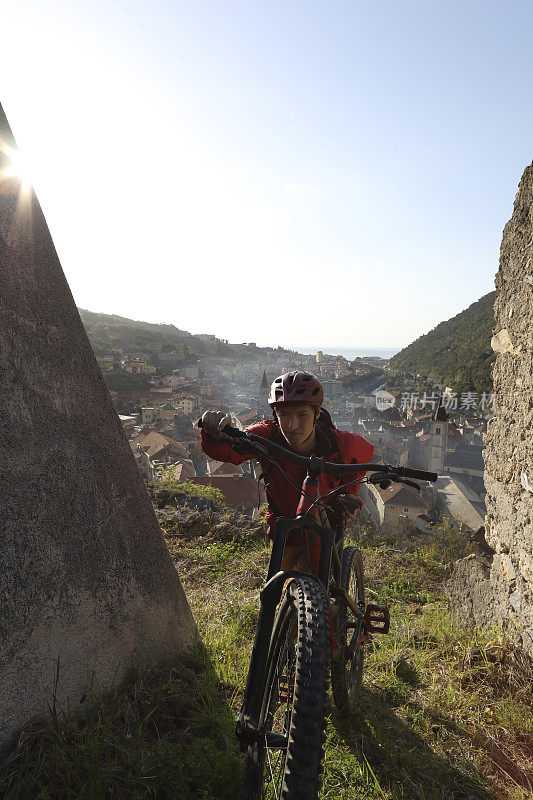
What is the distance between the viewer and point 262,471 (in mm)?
2330

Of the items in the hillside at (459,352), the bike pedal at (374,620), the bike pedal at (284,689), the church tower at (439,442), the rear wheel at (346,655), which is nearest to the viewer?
the bike pedal at (284,689)

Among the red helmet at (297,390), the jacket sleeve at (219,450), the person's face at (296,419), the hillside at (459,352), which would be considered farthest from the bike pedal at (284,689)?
the hillside at (459,352)

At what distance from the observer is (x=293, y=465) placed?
2404 mm

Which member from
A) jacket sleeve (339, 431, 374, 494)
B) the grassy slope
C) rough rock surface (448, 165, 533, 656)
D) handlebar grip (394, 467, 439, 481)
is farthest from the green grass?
rough rock surface (448, 165, 533, 656)

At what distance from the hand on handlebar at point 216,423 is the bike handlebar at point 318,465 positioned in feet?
0.07

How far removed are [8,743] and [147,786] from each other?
0.63 m

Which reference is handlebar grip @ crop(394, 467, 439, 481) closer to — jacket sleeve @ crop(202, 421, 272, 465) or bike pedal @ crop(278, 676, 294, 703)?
jacket sleeve @ crop(202, 421, 272, 465)

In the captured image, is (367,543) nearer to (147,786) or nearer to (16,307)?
(147,786)

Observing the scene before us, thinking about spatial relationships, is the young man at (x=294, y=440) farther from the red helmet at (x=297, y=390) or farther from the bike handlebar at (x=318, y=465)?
Result: the bike handlebar at (x=318, y=465)

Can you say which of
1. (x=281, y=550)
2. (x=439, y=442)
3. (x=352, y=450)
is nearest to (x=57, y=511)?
(x=281, y=550)

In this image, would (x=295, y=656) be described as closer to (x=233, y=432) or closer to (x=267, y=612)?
(x=267, y=612)

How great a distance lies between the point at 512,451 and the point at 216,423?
86.6 inches

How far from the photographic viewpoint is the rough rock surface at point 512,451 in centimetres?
285

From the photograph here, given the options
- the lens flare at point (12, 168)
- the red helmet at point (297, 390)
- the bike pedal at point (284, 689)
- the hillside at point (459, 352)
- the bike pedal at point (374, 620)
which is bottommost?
the bike pedal at point (374, 620)
